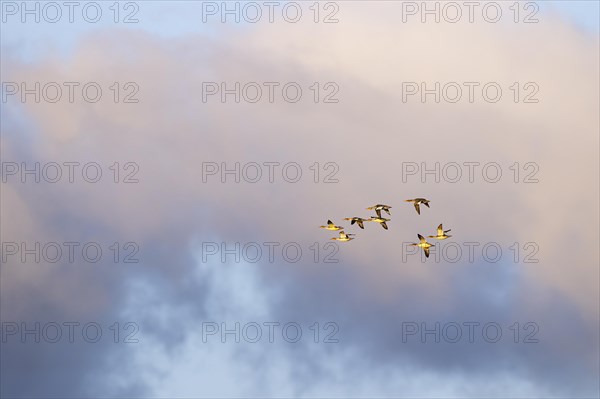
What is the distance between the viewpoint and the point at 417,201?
178 m

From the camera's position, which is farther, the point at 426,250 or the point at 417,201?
the point at 426,250

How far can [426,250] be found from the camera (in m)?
192

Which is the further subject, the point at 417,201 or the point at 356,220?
the point at 356,220

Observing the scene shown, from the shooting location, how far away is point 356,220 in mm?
190125

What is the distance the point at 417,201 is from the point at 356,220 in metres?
14.7

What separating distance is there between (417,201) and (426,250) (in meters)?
16.3

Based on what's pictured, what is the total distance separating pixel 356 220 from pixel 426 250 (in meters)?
11.6
